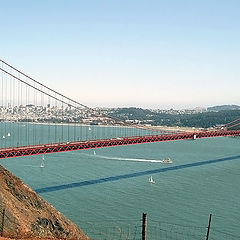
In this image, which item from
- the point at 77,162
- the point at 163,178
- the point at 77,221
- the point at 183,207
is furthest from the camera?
the point at 77,162

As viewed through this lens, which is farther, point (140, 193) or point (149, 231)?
point (140, 193)

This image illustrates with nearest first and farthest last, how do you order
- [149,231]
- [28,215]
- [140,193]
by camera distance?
1. [28,215]
2. [149,231]
3. [140,193]

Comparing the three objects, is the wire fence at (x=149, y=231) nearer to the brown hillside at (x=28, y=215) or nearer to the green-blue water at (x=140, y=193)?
the green-blue water at (x=140, y=193)

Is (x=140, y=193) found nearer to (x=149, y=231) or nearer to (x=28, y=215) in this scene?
(x=149, y=231)

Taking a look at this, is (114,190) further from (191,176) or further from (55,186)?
(191,176)

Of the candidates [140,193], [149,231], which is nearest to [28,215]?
[149,231]

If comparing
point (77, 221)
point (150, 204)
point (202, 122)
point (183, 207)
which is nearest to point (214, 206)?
point (183, 207)

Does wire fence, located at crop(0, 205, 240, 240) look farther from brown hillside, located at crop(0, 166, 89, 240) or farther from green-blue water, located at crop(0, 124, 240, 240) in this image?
brown hillside, located at crop(0, 166, 89, 240)

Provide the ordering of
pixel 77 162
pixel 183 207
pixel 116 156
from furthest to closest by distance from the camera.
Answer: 1. pixel 116 156
2. pixel 77 162
3. pixel 183 207
